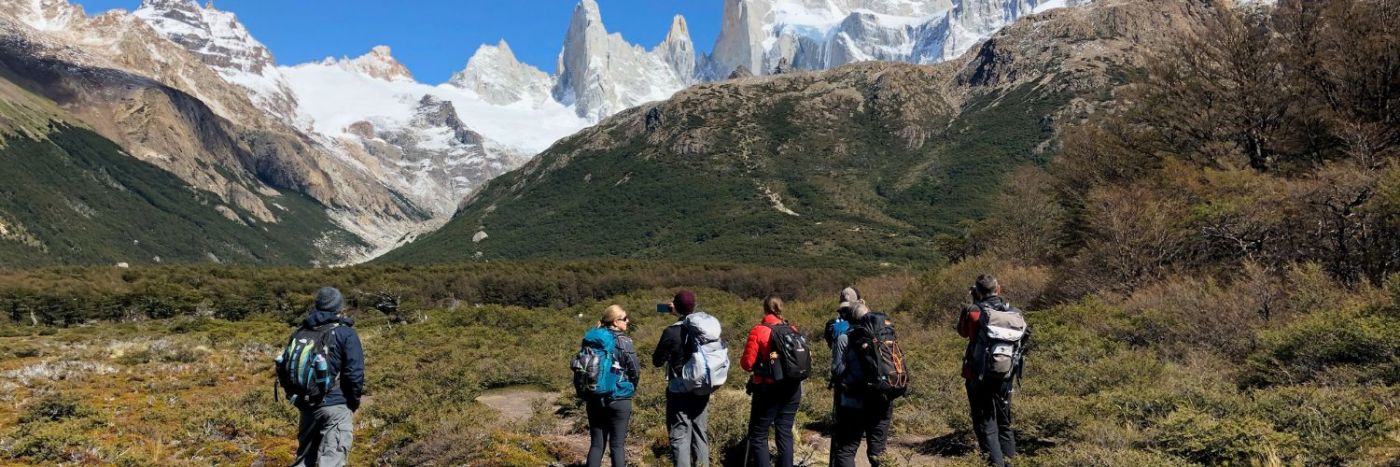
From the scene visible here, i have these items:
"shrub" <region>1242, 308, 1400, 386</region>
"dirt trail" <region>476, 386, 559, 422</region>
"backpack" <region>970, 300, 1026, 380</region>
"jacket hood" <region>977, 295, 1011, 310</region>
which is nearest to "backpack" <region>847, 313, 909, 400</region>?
"backpack" <region>970, 300, 1026, 380</region>

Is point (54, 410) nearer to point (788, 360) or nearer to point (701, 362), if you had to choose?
point (701, 362)

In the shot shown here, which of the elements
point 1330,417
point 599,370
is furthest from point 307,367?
point 1330,417

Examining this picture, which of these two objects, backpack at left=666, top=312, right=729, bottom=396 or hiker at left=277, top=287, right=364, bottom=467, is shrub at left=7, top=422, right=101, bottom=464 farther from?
backpack at left=666, top=312, right=729, bottom=396

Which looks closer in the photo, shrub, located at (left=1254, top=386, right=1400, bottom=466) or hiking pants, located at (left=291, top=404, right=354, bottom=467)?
shrub, located at (left=1254, top=386, right=1400, bottom=466)

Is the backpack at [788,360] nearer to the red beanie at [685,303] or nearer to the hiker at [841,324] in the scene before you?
the hiker at [841,324]

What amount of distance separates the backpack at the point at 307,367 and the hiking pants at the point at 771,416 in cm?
440

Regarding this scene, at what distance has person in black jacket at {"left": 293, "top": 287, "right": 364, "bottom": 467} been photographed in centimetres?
715

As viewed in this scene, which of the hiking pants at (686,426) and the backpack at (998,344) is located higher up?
the backpack at (998,344)

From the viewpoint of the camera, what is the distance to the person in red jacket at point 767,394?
24.4 ft

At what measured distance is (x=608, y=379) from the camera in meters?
7.56

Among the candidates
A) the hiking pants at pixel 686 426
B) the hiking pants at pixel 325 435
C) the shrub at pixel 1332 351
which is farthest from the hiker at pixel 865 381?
the shrub at pixel 1332 351

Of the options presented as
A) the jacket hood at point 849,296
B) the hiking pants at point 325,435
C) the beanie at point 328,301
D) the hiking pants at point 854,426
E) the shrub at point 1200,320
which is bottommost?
the shrub at point 1200,320

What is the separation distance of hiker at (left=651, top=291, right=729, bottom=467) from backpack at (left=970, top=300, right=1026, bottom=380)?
108 inches

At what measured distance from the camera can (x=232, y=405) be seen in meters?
14.0
